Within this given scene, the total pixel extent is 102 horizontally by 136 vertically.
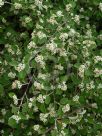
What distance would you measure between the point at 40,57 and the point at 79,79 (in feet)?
1.55

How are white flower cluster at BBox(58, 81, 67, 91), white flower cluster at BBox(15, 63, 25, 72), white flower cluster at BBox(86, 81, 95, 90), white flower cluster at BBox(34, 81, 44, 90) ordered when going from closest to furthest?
white flower cluster at BBox(15, 63, 25, 72), white flower cluster at BBox(34, 81, 44, 90), white flower cluster at BBox(58, 81, 67, 91), white flower cluster at BBox(86, 81, 95, 90)

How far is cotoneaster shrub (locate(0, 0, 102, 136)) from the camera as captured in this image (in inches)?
131

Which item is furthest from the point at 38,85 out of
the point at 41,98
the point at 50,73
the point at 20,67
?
the point at 50,73

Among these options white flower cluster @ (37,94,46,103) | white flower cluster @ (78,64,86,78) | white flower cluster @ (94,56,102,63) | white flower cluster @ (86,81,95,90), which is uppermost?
white flower cluster @ (94,56,102,63)

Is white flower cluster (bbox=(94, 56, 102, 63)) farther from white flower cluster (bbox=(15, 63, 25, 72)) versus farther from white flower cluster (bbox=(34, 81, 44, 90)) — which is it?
white flower cluster (bbox=(15, 63, 25, 72))

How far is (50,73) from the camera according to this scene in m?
3.67

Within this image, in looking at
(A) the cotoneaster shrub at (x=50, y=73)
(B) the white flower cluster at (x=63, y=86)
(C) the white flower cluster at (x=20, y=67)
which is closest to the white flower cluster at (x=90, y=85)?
(A) the cotoneaster shrub at (x=50, y=73)

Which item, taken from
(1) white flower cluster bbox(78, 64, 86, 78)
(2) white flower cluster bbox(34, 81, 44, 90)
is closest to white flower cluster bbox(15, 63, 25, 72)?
(2) white flower cluster bbox(34, 81, 44, 90)

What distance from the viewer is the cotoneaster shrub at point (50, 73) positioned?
3.32m

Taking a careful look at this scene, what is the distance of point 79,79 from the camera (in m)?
3.53

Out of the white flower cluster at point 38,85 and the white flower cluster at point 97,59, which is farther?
the white flower cluster at point 97,59

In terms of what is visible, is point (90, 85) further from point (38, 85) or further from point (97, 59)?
point (38, 85)

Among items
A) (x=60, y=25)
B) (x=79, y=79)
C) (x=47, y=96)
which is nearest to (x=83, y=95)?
(x=79, y=79)

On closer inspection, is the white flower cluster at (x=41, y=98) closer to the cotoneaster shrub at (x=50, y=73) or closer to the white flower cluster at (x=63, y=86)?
the cotoneaster shrub at (x=50, y=73)
